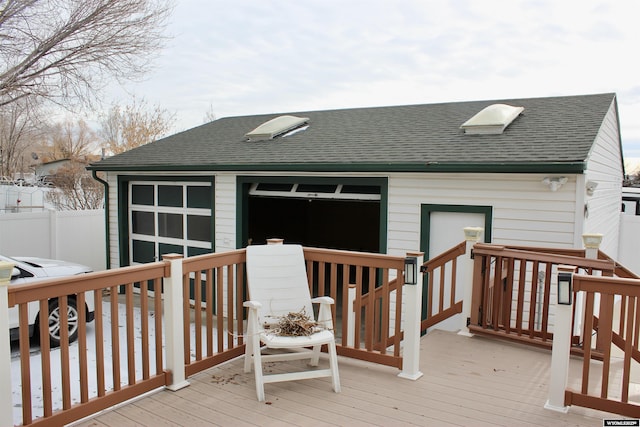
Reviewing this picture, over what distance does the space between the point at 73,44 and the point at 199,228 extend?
5.34 m

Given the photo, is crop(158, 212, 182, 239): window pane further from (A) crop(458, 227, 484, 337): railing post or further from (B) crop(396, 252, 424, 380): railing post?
(B) crop(396, 252, 424, 380): railing post

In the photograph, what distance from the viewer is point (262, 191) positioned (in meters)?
8.19

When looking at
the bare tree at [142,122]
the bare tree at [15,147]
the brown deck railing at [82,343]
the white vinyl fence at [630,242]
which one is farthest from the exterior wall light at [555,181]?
the bare tree at [15,147]

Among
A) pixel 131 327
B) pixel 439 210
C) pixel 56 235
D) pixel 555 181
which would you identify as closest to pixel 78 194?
pixel 56 235

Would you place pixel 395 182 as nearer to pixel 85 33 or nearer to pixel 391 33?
pixel 391 33

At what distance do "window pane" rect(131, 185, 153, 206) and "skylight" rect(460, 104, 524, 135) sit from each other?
19.8ft

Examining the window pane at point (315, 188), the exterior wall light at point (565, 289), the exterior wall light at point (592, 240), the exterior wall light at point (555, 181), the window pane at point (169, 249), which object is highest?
the exterior wall light at point (555, 181)

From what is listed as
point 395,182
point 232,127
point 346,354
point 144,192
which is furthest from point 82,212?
point 346,354

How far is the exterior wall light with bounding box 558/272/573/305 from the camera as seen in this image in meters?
3.09

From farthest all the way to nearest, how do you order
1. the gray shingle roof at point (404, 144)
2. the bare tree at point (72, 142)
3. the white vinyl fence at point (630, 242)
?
the bare tree at point (72, 142) < the white vinyl fence at point (630, 242) < the gray shingle roof at point (404, 144)

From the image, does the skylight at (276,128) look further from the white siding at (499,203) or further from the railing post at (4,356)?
the railing post at (4,356)

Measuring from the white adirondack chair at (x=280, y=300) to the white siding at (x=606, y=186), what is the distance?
3.53m

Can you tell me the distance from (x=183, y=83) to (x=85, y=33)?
9386 millimetres

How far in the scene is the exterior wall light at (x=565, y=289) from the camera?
10.1 ft
